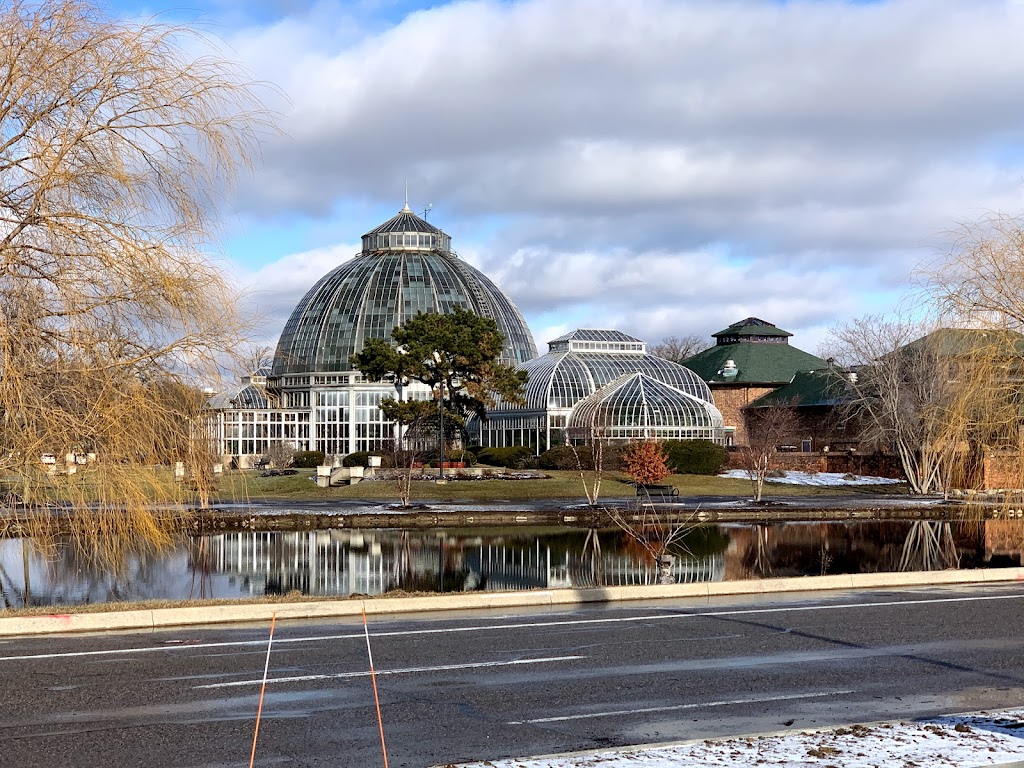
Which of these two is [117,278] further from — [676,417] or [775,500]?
[676,417]

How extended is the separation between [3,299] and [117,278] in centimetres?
129

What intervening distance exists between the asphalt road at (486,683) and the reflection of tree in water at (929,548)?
11.3 meters

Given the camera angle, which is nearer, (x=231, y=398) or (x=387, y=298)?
(x=231, y=398)

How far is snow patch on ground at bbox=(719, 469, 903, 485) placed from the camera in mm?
59531

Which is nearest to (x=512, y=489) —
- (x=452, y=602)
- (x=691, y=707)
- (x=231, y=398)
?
(x=231, y=398)

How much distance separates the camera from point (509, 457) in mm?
65062

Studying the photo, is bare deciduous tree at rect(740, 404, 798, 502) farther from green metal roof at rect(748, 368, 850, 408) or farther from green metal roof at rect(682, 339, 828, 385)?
green metal roof at rect(682, 339, 828, 385)

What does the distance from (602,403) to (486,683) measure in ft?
177

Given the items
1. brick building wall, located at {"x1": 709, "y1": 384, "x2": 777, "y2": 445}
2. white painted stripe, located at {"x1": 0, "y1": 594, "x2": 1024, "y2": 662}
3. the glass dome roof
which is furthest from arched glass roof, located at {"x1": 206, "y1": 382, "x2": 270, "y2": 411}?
brick building wall, located at {"x1": 709, "y1": 384, "x2": 777, "y2": 445}

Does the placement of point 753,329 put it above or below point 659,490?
above

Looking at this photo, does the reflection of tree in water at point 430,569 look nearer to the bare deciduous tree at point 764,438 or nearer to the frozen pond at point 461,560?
the frozen pond at point 461,560

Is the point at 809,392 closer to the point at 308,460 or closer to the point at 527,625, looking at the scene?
the point at 308,460

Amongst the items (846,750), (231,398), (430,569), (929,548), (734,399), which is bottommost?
(929,548)

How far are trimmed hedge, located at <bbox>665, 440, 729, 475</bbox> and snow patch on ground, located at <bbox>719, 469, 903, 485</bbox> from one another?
834mm
